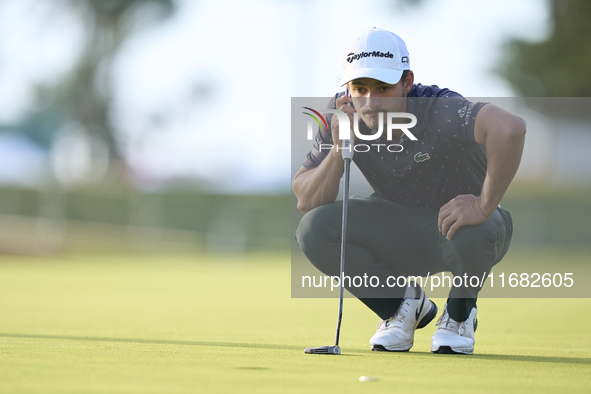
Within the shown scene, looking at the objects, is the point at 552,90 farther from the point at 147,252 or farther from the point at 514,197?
the point at 147,252

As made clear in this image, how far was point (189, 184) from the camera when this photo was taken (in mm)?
20344

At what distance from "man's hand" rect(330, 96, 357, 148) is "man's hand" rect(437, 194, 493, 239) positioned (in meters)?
0.48

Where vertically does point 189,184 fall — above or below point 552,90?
below

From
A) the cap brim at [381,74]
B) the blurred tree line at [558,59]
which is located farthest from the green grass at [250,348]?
the blurred tree line at [558,59]

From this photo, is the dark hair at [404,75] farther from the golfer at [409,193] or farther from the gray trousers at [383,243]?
the gray trousers at [383,243]

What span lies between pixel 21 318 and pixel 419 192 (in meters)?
2.37

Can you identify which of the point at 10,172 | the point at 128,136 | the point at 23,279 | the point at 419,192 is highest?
the point at 128,136

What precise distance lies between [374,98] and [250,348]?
3.62 feet

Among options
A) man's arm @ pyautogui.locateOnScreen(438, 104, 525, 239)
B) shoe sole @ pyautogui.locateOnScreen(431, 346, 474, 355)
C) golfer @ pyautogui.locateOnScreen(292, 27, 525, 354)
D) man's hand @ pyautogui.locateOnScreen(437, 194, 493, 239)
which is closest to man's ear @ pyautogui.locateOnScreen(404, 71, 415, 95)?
golfer @ pyautogui.locateOnScreen(292, 27, 525, 354)

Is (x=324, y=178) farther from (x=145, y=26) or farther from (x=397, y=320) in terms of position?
(x=145, y=26)

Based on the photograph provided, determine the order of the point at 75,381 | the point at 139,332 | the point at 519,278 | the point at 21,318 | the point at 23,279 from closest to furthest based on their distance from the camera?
the point at 75,381 → the point at 139,332 → the point at 21,318 → the point at 23,279 → the point at 519,278

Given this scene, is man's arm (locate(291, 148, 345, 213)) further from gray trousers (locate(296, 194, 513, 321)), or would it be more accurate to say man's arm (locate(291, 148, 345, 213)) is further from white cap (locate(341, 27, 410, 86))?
white cap (locate(341, 27, 410, 86))

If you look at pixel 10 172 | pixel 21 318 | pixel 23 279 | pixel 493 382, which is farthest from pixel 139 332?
pixel 10 172

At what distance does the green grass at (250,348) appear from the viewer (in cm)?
224
